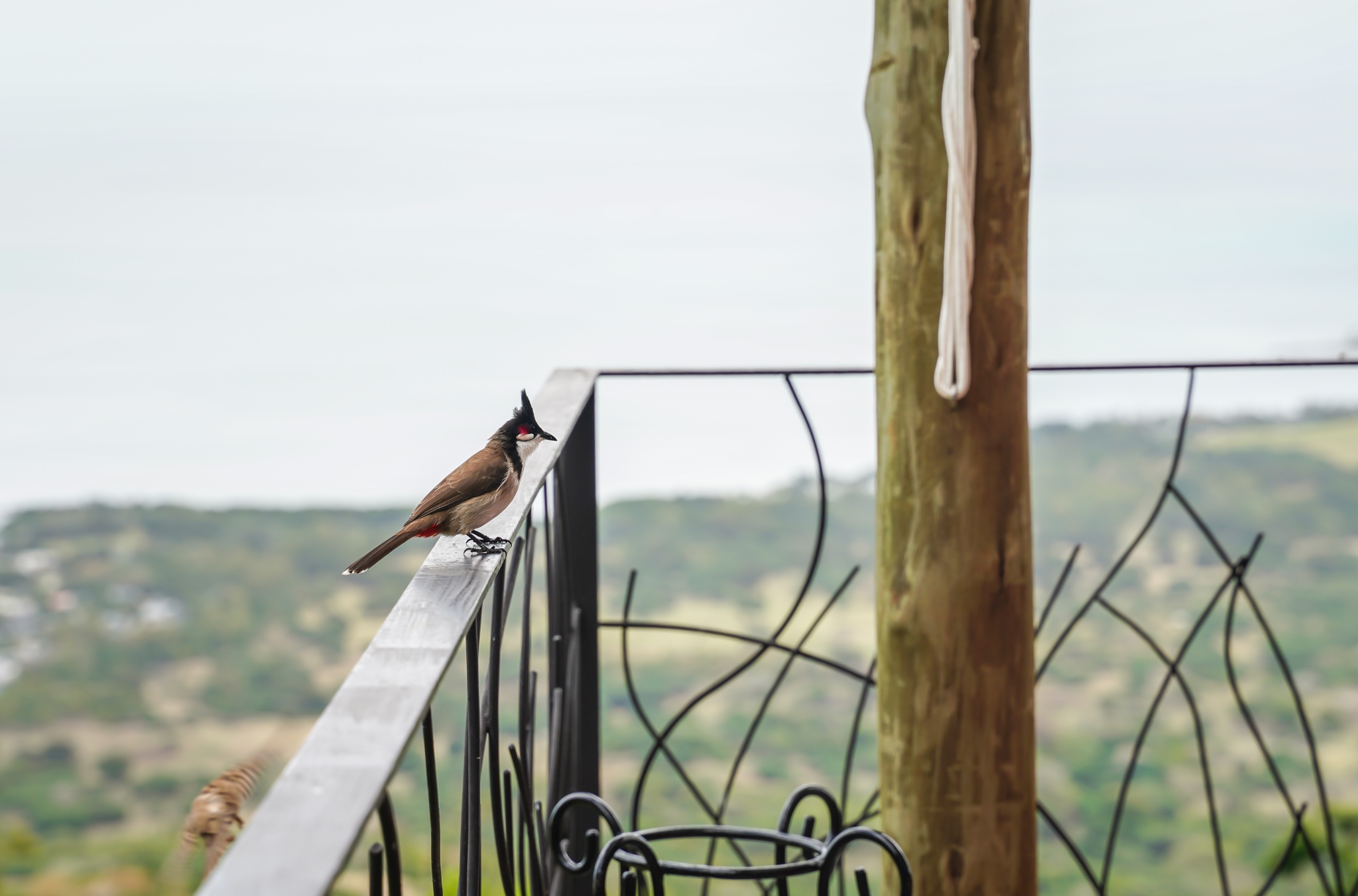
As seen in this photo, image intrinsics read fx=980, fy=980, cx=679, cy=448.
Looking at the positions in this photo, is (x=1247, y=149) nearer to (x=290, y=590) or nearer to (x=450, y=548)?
(x=450, y=548)

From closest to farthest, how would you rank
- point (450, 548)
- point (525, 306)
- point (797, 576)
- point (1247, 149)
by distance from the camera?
point (450, 548), point (1247, 149), point (525, 306), point (797, 576)

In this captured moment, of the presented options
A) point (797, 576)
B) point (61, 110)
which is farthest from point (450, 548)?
point (61, 110)

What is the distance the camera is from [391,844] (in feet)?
1.55

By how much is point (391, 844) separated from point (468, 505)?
39 centimetres

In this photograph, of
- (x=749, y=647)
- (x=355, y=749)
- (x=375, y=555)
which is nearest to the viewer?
(x=355, y=749)

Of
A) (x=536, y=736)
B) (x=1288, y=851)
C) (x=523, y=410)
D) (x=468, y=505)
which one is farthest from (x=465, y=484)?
(x=1288, y=851)

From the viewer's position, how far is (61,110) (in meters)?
6.35

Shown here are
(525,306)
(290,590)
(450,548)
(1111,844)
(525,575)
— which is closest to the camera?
(450,548)

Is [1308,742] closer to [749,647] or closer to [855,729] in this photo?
[855,729]

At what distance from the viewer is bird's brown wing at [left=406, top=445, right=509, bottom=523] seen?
82 centimetres

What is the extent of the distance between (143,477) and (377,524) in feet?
7.41

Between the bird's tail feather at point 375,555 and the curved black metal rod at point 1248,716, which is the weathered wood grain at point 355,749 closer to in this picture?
the bird's tail feather at point 375,555

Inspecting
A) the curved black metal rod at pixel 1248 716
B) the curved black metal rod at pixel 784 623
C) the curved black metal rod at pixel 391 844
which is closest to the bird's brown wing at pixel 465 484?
the curved black metal rod at pixel 391 844

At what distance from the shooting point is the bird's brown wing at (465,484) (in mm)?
824
